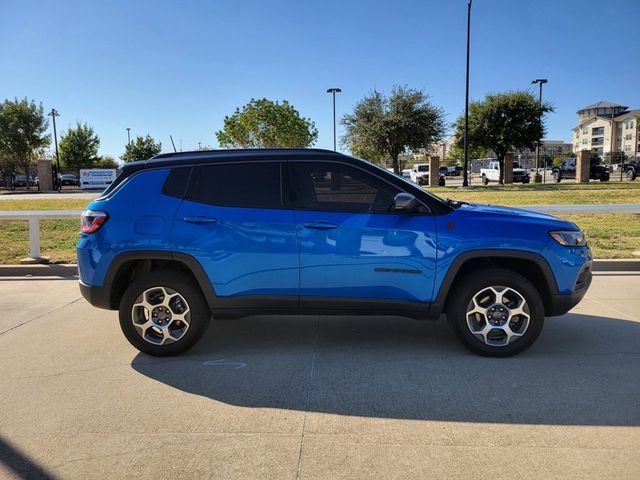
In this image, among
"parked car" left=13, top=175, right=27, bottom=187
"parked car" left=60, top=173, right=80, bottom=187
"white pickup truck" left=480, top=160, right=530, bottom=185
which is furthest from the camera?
"parked car" left=13, top=175, right=27, bottom=187

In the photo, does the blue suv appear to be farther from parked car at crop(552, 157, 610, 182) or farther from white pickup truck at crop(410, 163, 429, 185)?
parked car at crop(552, 157, 610, 182)

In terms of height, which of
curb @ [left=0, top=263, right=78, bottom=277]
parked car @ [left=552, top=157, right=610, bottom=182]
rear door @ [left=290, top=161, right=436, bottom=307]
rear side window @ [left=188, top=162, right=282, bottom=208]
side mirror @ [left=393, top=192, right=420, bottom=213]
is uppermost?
parked car @ [left=552, top=157, right=610, bottom=182]

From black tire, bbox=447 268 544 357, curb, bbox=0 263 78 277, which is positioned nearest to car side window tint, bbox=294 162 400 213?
black tire, bbox=447 268 544 357

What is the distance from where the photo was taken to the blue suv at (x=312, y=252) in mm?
4379

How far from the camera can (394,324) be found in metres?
5.65

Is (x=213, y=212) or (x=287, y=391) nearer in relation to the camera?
(x=287, y=391)

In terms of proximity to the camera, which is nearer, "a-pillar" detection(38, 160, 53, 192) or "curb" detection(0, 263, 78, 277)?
"curb" detection(0, 263, 78, 277)

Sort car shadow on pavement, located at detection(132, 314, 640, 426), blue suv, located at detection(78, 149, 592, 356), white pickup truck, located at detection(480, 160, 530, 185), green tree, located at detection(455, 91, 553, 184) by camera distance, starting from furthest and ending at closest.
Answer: white pickup truck, located at detection(480, 160, 530, 185)
green tree, located at detection(455, 91, 553, 184)
blue suv, located at detection(78, 149, 592, 356)
car shadow on pavement, located at detection(132, 314, 640, 426)

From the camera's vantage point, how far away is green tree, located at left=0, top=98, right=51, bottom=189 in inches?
1941

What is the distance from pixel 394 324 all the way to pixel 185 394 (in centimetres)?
252

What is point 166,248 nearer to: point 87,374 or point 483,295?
point 87,374

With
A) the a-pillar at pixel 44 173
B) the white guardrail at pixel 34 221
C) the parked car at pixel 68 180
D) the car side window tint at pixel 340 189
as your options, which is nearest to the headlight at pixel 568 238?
the car side window tint at pixel 340 189

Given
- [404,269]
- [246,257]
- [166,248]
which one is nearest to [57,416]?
[166,248]

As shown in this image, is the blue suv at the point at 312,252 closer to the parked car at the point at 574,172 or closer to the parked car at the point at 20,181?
the parked car at the point at 574,172
